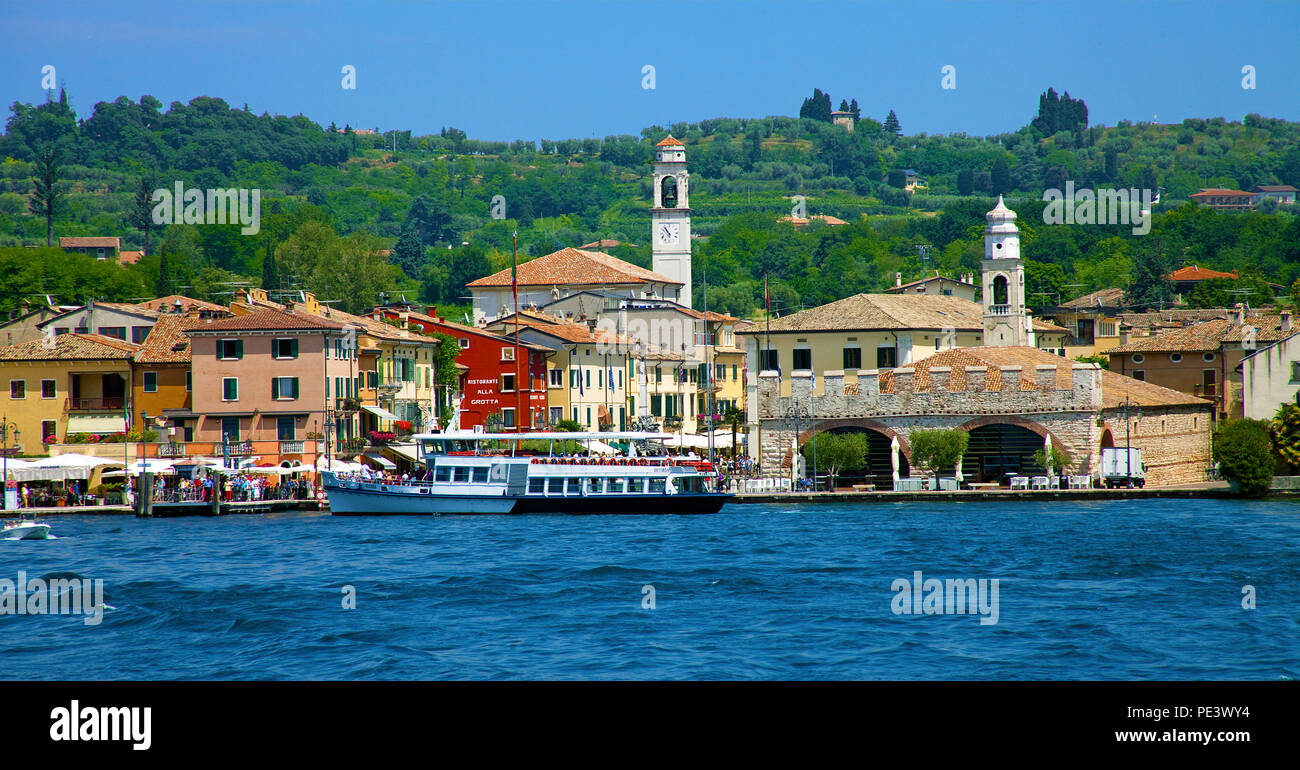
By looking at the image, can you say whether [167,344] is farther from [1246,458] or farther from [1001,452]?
[1246,458]

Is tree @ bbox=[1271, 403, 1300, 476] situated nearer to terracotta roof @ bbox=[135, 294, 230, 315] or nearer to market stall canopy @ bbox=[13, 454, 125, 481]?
market stall canopy @ bbox=[13, 454, 125, 481]

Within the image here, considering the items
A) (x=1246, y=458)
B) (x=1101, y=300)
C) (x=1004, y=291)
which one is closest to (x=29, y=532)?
(x=1246, y=458)

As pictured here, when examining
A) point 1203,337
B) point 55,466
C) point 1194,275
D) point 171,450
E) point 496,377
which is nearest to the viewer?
point 55,466

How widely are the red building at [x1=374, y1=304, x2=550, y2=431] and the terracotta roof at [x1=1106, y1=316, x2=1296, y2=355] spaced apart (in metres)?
25.9

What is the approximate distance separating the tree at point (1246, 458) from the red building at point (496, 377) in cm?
2589

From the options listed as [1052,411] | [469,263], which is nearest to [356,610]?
[1052,411]

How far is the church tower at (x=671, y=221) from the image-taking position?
98.9 metres

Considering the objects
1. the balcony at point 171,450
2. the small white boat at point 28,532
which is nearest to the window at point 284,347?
the balcony at point 171,450
